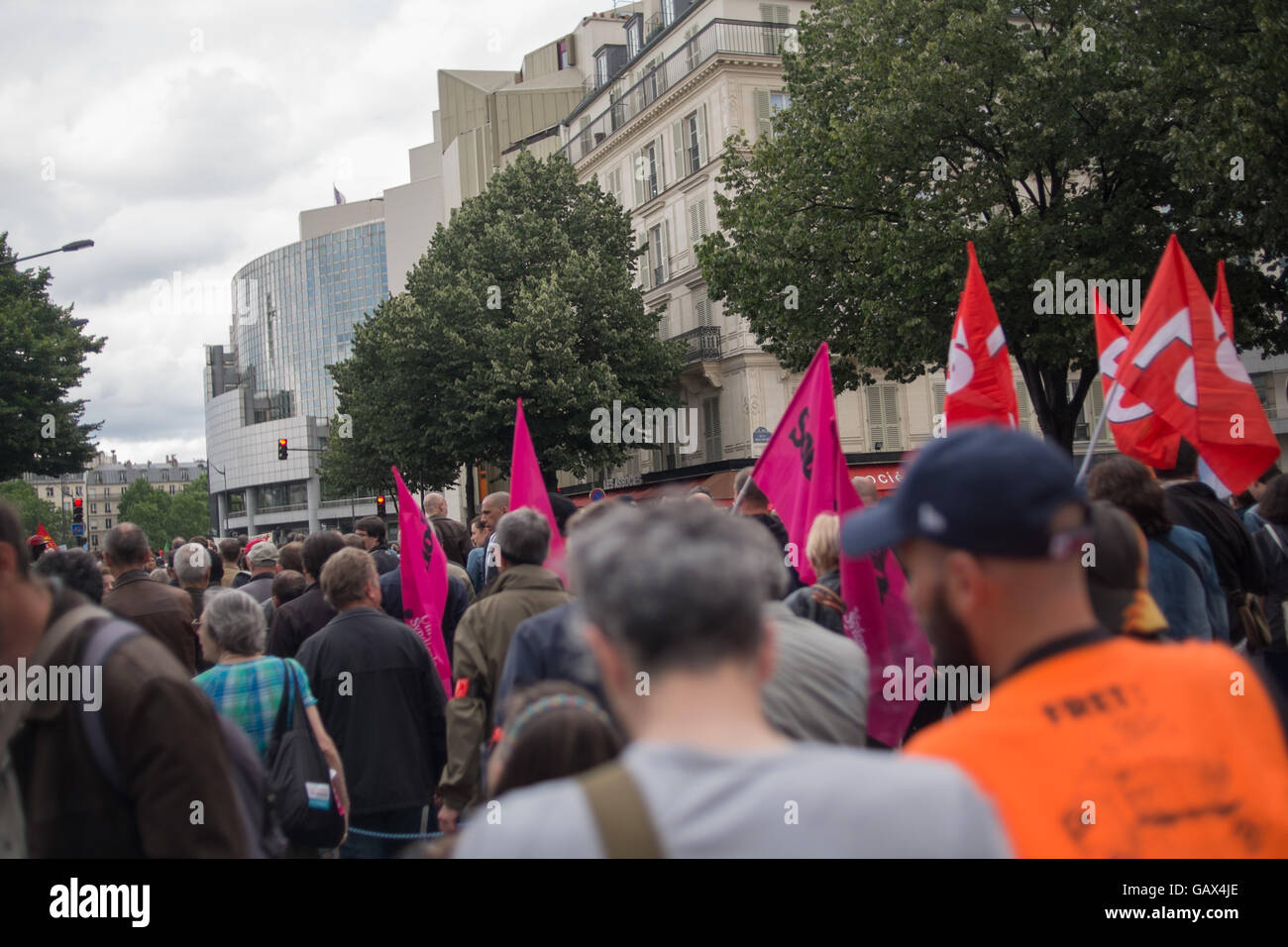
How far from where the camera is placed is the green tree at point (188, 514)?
145125mm

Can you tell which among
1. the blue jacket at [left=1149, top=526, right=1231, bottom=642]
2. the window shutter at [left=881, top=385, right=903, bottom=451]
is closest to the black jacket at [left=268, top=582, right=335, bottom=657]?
the blue jacket at [left=1149, top=526, right=1231, bottom=642]

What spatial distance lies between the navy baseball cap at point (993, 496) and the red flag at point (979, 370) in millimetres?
5329

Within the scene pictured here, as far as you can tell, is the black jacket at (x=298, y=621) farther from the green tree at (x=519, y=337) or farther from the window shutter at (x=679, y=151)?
the window shutter at (x=679, y=151)

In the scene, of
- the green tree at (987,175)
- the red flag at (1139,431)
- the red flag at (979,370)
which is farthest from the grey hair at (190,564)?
the green tree at (987,175)

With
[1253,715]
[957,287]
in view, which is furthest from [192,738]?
[957,287]

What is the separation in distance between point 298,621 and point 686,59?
33458 millimetres

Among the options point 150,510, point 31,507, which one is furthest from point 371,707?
point 150,510

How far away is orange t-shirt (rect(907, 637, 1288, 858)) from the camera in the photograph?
1.88 m

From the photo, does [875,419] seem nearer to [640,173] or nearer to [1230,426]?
[640,173]

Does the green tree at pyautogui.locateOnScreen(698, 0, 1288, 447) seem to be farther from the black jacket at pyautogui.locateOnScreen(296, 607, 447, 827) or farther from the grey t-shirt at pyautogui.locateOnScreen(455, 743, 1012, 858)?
the grey t-shirt at pyautogui.locateOnScreen(455, 743, 1012, 858)

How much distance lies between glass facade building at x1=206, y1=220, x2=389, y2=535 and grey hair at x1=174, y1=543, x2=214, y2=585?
324 ft
